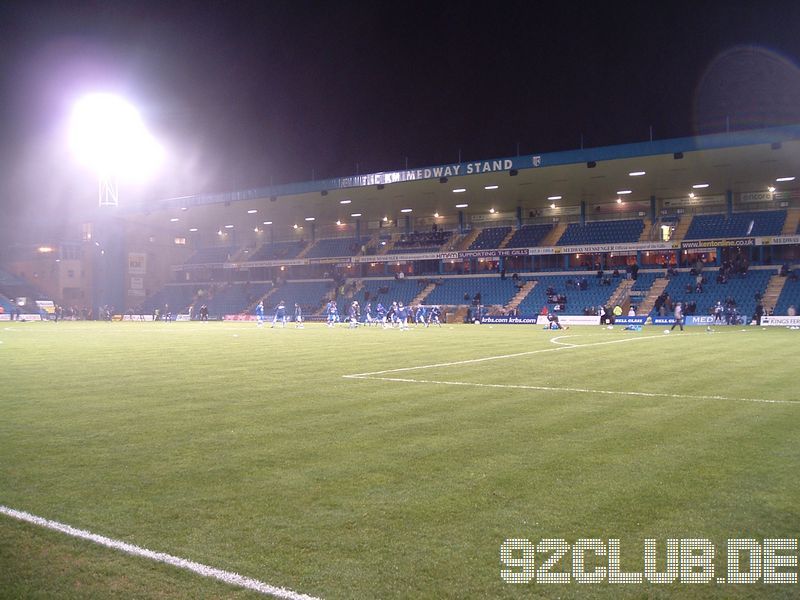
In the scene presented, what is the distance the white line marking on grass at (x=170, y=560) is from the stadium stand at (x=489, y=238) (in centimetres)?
5620

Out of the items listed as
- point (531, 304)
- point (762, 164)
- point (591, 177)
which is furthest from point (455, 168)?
point (762, 164)

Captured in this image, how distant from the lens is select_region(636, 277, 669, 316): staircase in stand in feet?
158

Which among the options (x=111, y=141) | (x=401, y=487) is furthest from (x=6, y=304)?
(x=401, y=487)

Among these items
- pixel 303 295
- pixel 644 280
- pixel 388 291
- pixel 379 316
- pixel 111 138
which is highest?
pixel 111 138

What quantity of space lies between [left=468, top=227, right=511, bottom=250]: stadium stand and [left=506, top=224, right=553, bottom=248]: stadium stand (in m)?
1.17

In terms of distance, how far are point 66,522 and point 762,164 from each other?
160ft

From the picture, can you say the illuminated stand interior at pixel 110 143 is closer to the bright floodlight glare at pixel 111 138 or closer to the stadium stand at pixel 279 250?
the bright floodlight glare at pixel 111 138

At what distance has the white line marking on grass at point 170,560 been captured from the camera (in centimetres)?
368

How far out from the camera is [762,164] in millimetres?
43531

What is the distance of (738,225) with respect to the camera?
50.3 m

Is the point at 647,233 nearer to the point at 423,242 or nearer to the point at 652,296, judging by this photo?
the point at 652,296

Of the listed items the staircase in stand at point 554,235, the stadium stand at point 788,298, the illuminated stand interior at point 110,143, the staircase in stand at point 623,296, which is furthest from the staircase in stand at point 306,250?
the stadium stand at point 788,298

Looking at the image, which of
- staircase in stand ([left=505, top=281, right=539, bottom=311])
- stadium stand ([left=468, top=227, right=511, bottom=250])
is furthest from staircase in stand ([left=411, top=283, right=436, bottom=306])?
staircase in stand ([left=505, top=281, right=539, bottom=311])

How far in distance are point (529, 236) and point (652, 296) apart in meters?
13.6
